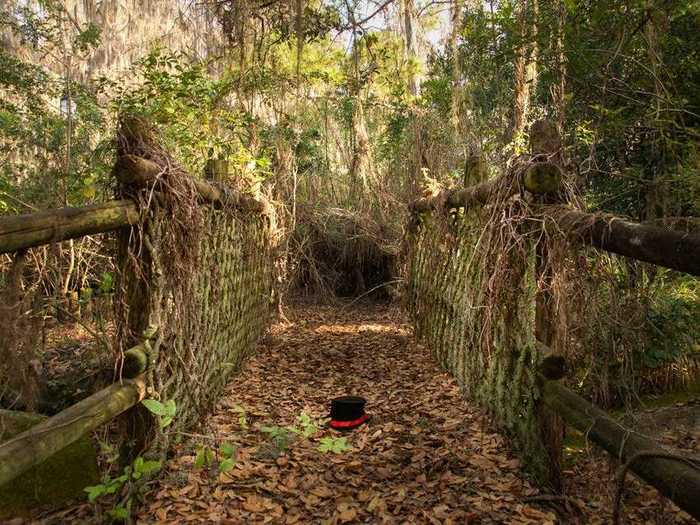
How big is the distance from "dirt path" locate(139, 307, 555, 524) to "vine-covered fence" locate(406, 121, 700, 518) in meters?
0.27

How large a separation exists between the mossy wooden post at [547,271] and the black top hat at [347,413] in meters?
1.51

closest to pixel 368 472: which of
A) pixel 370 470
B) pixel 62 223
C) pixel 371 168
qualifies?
pixel 370 470

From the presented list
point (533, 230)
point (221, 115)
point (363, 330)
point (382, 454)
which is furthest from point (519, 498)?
point (221, 115)

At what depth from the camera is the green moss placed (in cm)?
330

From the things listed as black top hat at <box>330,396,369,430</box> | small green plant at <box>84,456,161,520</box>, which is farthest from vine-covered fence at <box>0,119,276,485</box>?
black top hat at <box>330,396,369,430</box>

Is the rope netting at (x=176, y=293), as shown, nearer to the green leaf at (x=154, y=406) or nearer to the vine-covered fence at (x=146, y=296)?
the vine-covered fence at (x=146, y=296)

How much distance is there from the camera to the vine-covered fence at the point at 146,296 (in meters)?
2.06

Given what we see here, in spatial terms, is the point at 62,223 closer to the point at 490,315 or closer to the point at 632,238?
the point at 490,315

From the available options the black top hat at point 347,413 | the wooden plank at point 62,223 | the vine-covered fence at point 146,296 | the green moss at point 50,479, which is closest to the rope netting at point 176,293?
the vine-covered fence at point 146,296

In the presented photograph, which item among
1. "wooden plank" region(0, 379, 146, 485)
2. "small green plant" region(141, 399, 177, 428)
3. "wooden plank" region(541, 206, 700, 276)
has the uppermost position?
"wooden plank" region(541, 206, 700, 276)

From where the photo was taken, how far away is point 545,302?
9.56 feet

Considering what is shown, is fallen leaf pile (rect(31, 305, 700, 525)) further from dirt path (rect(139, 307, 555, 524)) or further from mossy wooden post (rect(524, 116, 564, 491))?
mossy wooden post (rect(524, 116, 564, 491))

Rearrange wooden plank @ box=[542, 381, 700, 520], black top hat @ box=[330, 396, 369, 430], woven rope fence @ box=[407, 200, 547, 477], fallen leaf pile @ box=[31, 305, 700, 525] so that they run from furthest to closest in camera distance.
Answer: black top hat @ box=[330, 396, 369, 430]
woven rope fence @ box=[407, 200, 547, 477]
fallen leaf pile @ box=[31, 305, 700, 525]
wooden plank @ box=[542, 381, 700, 520]

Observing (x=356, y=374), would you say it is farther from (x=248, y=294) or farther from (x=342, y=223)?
(x=342, y=223)
